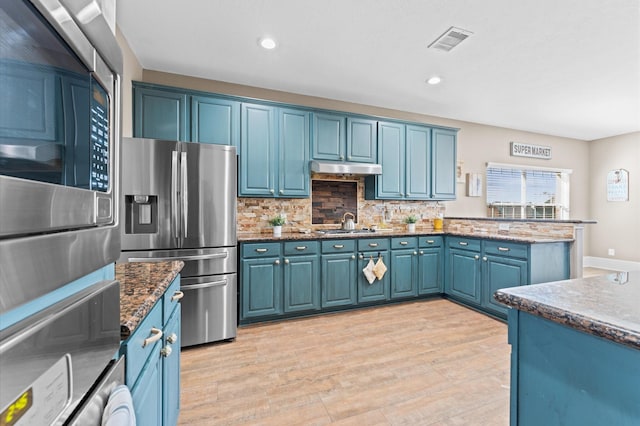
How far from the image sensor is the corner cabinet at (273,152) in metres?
3.38

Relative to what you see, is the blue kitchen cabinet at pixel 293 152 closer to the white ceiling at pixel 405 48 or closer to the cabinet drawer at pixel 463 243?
the white ceiling at pixel 405 48

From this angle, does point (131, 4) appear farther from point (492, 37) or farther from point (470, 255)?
point (470, 255)

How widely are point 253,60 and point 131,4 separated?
1118 millimetres

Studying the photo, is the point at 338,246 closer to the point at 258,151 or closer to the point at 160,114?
the point at 258,151

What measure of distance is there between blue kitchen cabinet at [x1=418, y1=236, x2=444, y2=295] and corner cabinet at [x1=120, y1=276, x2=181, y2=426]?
3.19 metres

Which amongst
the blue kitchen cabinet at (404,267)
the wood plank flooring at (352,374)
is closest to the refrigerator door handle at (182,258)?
the wood plank flooring at (352,374)

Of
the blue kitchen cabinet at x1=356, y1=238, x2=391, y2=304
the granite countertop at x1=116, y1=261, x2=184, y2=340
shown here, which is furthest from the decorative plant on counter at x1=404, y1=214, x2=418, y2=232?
the granite countertop at x1=116, y1=261, x2=184, y2=340

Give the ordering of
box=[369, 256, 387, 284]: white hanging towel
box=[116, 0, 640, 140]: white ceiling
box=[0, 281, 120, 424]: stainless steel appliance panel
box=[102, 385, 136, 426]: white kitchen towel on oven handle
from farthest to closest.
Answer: box=[369, 256, 387, 284]: white hanging towel < box=[116, 0, 640, 140]: white ceiling < box=[102, 385, 136, 426]: white kitchen towel on oven handle < box=[0, 281, 120, 424]: stainless steel appliance panel

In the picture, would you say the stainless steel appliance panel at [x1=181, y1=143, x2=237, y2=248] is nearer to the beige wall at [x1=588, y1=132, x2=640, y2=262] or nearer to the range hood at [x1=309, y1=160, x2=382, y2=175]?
the range hood at [x1=309, y1=160, x2=382, y2=175]

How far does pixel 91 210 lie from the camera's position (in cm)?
51

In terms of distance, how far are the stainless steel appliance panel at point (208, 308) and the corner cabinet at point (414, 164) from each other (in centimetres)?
231

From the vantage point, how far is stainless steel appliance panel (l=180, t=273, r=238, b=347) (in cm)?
262

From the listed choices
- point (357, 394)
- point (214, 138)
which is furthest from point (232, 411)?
point (214, 138)

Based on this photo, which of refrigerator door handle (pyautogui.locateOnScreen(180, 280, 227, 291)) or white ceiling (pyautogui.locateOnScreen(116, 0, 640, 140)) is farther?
refrigerator door handle (pyautogui.locateOnScreen(180, 280, 227, 291))
